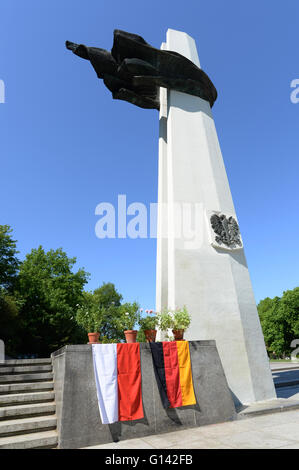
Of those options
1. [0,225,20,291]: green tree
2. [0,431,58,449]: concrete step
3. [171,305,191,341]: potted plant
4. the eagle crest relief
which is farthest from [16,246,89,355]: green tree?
[0,431,58,449]: concrete step

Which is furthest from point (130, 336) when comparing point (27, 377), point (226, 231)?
point (226, 231)

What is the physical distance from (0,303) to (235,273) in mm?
19367

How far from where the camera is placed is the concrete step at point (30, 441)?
208 inches

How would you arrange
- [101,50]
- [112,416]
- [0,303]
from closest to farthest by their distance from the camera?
[112,416]
[101,50]
[0,303]

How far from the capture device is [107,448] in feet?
17.9

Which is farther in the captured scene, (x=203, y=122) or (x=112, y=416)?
(x=203, y=122)

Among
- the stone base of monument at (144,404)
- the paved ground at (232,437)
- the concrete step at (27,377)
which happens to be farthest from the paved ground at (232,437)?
the concrete step at (27,377)

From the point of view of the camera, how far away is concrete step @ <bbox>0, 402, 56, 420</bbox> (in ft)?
20.3

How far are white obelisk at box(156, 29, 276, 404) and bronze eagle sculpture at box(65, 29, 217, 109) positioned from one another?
31.2 inches

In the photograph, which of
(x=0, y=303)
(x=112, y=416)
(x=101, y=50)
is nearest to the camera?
(x=112, y=416)

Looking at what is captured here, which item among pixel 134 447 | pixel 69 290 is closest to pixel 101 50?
pixel 134 447

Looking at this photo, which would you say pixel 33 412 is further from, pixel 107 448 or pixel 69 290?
pixel 69 290

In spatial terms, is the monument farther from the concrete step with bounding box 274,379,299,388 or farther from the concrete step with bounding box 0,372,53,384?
the concrete step with bounding box 0,372,53,384

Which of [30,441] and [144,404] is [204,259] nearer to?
[144,404]
